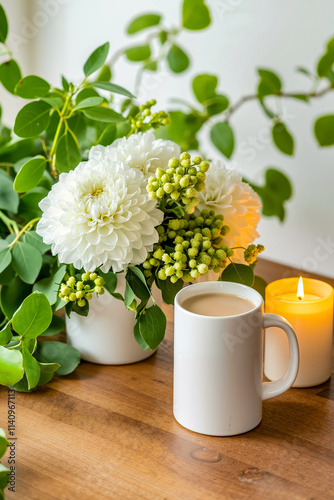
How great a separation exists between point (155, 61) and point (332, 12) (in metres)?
0.31

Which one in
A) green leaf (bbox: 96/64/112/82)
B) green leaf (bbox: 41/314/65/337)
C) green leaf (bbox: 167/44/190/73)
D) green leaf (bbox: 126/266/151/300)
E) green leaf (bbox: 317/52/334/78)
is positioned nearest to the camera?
green leaf (bbox: 126/266/151/300)

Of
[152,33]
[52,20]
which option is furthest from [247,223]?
[52,20]

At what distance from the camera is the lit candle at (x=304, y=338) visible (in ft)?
2.27

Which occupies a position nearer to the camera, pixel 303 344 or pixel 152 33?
pixel 303 344

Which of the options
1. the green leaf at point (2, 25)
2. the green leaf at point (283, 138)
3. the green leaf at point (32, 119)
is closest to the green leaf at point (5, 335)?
the green leaf at point (32, 119)

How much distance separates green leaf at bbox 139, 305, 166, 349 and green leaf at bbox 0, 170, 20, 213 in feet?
0.79

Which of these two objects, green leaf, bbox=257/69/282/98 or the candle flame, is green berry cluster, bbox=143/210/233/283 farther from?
green leaf, bbox=257/69/282/98

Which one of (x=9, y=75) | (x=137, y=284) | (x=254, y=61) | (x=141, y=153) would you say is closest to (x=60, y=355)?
(x=137, y=284)

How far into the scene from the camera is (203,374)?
60cm

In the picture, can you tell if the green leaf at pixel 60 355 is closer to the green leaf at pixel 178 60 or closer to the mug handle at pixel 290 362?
the mug handle at pixel 290 362

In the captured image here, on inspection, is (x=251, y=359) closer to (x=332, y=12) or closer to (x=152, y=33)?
(x=332, y=12)

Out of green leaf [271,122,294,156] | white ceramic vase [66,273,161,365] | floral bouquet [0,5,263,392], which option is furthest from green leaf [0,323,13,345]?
green leaf [271,122,294,156]

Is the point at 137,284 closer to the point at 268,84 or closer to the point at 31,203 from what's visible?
the point at 31,203

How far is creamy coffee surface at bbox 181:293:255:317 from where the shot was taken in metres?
0.62
